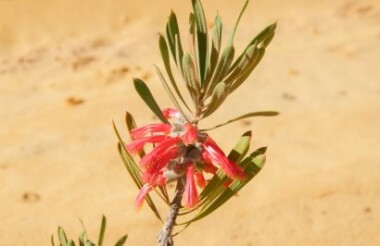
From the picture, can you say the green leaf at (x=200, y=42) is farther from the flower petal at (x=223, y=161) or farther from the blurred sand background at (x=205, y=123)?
the blurred sand background at (x=205, y=123)

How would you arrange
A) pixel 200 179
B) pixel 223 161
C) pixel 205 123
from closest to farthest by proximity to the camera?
pixel 223 161
pixel 200 179
pixel 205 123

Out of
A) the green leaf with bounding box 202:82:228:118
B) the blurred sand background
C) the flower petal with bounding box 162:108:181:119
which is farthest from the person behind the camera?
the blurred sand background

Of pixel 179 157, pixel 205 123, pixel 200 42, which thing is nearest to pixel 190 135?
pixel 179 157

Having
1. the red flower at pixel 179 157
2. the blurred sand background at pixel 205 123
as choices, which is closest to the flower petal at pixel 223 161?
the red flower at pixel 179 157

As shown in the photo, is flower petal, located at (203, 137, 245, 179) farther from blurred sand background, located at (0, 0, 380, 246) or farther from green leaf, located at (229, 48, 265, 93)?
blurred sand background, located at (0, 0, 380, 246)

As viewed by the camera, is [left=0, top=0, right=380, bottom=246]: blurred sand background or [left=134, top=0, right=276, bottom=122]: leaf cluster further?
[left=0, top=0, right=380, bottom=246]: blurred sand background

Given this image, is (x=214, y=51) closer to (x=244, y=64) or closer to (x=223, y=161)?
(x=244, y=64)

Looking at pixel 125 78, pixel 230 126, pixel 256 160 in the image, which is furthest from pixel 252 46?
pixel 125 78

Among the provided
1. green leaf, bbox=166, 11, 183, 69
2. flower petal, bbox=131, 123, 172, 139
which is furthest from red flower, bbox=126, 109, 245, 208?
green leaf, bbox=166, 11, 183, 69
